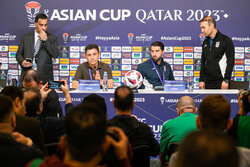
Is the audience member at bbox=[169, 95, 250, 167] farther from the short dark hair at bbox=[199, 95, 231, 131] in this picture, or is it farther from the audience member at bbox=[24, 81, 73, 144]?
the audience member at bbox=[24, 81, 73, 144]

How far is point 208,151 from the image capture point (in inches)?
31.6

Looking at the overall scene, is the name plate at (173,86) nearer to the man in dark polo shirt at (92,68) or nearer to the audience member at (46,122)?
the man in dark polo shirt at (92,68)

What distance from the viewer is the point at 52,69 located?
6168 millimetres

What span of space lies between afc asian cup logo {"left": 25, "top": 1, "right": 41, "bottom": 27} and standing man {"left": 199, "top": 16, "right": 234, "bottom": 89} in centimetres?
342

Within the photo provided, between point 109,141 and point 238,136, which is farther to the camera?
point 238,136

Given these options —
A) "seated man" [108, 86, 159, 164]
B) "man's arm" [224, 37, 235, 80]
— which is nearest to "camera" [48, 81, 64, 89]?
"seated man" [108, 86, 159, 164]

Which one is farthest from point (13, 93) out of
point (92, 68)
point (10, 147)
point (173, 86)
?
point (92, 68)

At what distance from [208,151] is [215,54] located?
14.7ft

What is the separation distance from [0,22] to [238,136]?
5778 millimetres

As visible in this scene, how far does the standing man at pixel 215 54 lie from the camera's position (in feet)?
16.5

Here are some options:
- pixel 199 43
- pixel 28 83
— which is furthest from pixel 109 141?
pixel 199 43

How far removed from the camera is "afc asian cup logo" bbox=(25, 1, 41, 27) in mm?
6348

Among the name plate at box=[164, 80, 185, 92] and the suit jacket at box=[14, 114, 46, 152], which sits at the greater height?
the name plate at box=[164, 80, 185, 92]

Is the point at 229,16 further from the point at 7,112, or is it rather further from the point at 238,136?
the point at 7,112
